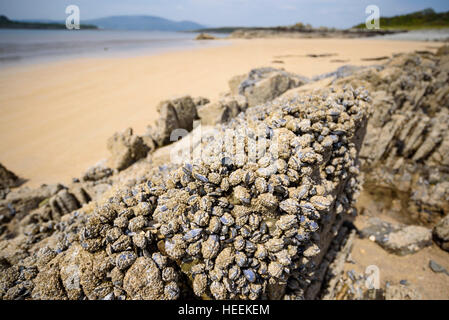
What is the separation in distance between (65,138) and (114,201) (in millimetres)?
6248

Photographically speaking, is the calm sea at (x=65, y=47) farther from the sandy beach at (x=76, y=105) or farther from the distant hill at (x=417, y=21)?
the distant hill at (x=417, y=21)

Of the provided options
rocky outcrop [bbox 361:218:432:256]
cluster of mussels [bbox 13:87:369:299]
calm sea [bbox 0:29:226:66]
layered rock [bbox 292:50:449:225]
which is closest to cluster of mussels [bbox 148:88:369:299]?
cluster of mussels [bbox 13:87:369:299]

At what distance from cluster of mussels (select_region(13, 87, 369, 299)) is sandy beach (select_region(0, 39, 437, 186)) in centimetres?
414

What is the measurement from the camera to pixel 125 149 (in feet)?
15.7

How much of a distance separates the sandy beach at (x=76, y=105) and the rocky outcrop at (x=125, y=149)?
1.06m

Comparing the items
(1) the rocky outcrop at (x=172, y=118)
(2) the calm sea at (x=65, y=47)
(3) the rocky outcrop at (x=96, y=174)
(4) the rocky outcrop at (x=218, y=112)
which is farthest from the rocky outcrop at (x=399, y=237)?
(2) the calm sea at (x=65, y=47)

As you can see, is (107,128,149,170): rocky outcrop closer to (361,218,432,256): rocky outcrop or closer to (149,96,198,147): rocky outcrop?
(149,96,198,147): rocky outcrop

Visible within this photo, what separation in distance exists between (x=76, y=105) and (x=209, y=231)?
9.87 m

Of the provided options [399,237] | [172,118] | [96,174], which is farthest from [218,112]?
[399,237]

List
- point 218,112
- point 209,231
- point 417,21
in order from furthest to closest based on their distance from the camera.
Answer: point 417,21, point 218,112, point 209,231

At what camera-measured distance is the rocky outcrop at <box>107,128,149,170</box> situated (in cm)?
477

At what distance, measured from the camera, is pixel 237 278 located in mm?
1719

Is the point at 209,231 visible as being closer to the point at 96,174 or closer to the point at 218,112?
the point at 96,174
